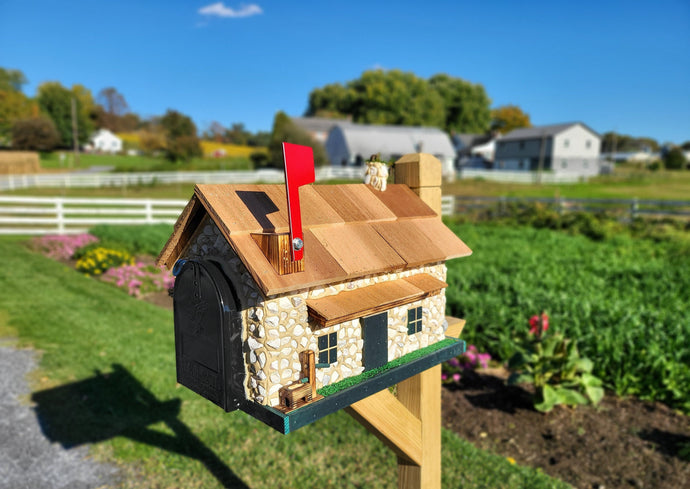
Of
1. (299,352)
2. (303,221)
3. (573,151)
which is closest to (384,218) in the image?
(303,221)

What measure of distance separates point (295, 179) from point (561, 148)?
5434cm

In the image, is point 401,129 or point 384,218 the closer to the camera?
point 384,218

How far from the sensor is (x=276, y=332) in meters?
1.54

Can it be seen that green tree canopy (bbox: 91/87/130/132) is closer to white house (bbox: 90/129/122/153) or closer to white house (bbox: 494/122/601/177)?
white house (bbox: 90/129/122/153)

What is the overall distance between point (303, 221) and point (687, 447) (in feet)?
14.4

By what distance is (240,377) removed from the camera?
163 centimetres

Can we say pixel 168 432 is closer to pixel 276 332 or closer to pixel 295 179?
pixel 276 332

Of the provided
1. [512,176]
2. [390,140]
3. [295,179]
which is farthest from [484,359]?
[390,140]

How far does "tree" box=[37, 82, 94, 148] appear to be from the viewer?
56219 mm

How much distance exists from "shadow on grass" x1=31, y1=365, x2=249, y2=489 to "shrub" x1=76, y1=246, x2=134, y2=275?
188 inches

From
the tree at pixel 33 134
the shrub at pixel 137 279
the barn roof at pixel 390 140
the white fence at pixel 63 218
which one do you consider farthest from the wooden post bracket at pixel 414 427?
the tree at pixel 33 134

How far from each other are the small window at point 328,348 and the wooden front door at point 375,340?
0.43 ft

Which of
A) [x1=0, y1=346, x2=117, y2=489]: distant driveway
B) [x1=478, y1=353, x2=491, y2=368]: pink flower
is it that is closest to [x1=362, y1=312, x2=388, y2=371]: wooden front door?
[x1=0, y1=346, x2=117, y2=489]: distant driveway

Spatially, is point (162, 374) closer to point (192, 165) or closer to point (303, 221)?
point (303, 221)
